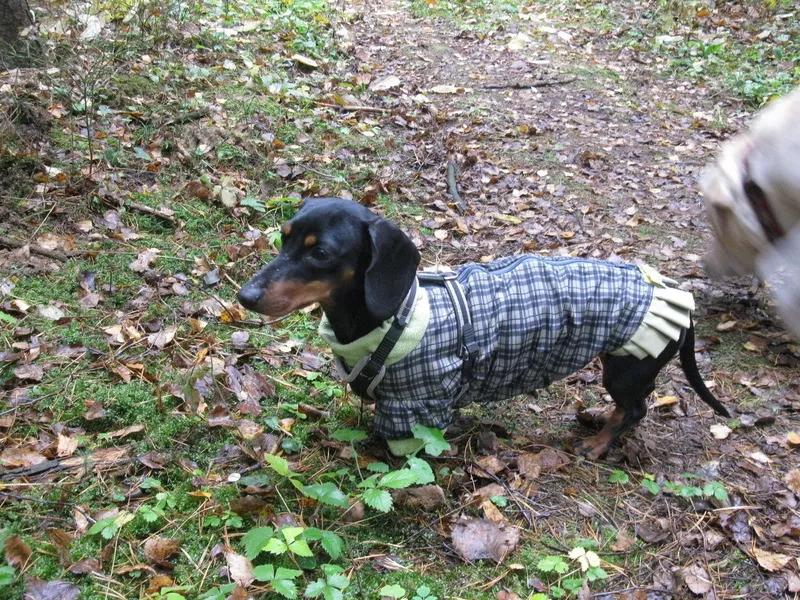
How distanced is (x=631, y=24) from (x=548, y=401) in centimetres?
911

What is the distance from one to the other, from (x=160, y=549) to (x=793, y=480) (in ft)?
9.89

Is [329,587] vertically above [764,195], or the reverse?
[764,195]

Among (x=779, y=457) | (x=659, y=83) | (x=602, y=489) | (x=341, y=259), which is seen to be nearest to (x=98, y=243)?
(x=341, y=259)

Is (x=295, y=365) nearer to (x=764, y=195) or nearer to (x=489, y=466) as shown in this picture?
(x=489, y=466)

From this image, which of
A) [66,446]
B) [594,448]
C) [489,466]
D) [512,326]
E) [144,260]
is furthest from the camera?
[144,260]

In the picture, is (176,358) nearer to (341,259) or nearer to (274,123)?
(341,259)

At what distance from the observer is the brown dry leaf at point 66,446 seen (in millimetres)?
2600

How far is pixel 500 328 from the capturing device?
2.89 m

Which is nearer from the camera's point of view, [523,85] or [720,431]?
[720,431]

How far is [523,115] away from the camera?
7328 millimetres

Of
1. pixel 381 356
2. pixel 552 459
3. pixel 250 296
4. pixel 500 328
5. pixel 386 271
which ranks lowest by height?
pixel 552 459

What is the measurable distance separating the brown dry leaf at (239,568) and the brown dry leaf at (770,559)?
84.1 inches

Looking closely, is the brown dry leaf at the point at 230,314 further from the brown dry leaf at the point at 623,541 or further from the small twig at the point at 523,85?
the small twig at the point at 523,85

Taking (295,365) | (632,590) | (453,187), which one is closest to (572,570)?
(632,590)
